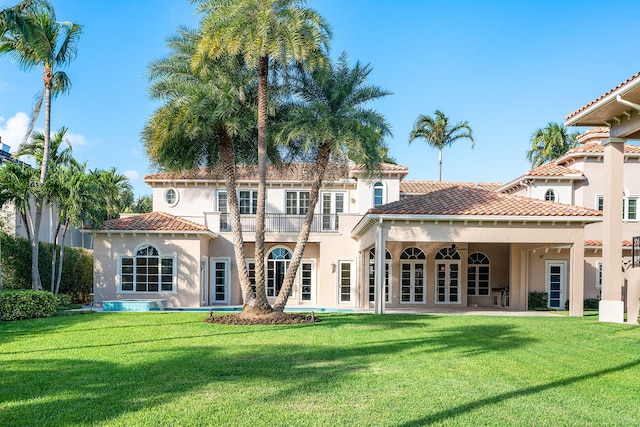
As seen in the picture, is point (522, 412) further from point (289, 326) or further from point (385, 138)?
point (385, 138)

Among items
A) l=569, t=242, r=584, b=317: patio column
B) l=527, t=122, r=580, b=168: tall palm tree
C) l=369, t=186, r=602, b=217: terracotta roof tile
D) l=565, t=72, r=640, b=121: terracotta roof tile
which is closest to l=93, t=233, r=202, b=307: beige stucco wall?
l=369, t=186, r=602, b=217: terracotta roof tile

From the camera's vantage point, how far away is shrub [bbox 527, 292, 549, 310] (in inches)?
967

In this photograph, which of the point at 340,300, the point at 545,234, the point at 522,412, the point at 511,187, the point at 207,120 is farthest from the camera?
the point at 511,187

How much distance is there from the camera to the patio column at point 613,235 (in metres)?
15.6

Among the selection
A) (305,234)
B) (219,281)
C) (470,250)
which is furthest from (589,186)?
(219,281)

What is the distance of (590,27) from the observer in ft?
48.8

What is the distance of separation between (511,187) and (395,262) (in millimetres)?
7765

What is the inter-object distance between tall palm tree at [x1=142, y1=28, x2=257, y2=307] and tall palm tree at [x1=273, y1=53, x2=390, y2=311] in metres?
1.43

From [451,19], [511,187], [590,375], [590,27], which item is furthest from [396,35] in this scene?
[511,187]

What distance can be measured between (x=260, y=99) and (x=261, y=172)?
2.11 meters

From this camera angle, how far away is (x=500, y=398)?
7.07 meters

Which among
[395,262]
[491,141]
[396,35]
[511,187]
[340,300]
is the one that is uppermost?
[396,35]

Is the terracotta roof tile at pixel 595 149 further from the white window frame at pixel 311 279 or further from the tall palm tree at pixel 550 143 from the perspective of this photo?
the tall palm tree at pixel 550 143

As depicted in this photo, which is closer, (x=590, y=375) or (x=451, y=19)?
(x=590, y=375)
